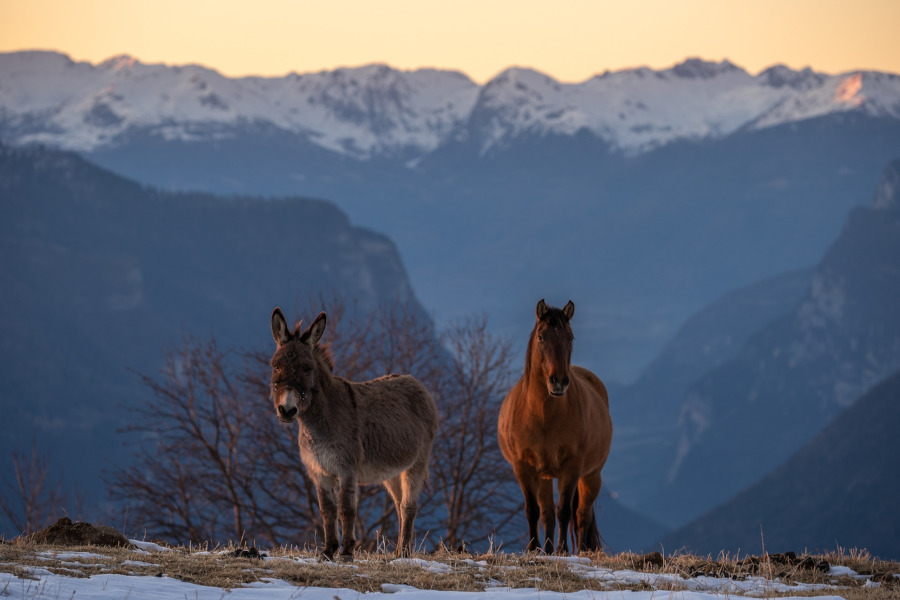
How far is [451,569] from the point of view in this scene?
10336 mm

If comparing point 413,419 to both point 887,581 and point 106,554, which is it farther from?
point 887,581

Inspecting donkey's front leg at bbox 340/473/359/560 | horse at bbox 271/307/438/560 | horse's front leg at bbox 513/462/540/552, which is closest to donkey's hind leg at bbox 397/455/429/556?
horse at bbox 271/307/438/560

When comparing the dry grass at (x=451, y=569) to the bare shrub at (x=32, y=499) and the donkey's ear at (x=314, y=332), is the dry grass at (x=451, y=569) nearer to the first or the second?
the donkey's ear at (x=314, y=332)

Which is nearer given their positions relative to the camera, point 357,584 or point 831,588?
point 357,584

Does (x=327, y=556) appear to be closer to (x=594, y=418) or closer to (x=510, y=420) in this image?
(x=510, y=420)

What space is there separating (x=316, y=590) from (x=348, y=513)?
7.16ft

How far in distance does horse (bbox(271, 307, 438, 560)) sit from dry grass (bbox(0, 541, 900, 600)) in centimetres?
60

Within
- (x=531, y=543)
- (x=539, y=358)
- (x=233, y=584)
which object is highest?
(x=539, y=358)

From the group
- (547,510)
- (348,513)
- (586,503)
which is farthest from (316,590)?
(586,503)

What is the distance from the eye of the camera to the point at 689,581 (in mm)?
10281

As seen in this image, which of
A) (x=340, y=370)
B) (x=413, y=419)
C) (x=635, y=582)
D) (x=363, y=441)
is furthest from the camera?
(x=340, y=370)

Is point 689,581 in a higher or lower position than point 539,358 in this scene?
lower

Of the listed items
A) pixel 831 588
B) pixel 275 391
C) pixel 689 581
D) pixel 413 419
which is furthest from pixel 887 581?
pixel 275 391

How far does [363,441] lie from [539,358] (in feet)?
8.41
